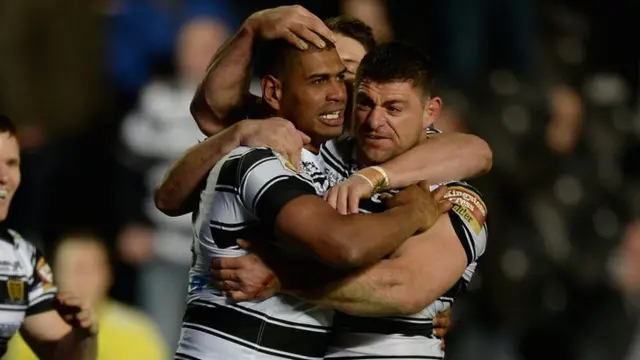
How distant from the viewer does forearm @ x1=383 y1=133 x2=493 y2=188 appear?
15.7 feet

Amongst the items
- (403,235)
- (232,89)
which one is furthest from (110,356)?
(403,235)

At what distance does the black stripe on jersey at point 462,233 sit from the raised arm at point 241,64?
66cm

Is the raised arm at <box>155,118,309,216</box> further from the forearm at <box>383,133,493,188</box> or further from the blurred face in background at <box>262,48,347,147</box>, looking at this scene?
the forearm at <box>383,133,493,188</box>

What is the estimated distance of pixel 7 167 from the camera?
200 inches

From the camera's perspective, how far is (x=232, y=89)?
500cm

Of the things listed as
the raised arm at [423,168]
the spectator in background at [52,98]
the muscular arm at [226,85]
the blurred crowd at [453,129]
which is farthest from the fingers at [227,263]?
the spectator in background at [52,98]

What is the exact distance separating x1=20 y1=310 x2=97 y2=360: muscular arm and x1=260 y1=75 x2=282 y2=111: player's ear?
3.43 feet

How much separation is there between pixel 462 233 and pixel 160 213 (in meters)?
3.93

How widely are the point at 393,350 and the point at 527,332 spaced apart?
459cm

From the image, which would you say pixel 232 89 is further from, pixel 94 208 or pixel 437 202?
pixel 94 208

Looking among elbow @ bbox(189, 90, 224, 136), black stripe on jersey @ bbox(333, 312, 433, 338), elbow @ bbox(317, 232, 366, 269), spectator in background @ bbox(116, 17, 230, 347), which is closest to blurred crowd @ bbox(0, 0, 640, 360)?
spectator in background @ bbox(116, 17, 230, 347)

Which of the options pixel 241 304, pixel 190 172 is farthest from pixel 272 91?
pixel 241 304

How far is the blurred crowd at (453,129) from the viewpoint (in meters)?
8.53

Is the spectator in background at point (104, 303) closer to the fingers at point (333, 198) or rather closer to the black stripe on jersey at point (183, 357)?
the black stripe on jersey at point (183, 357)
